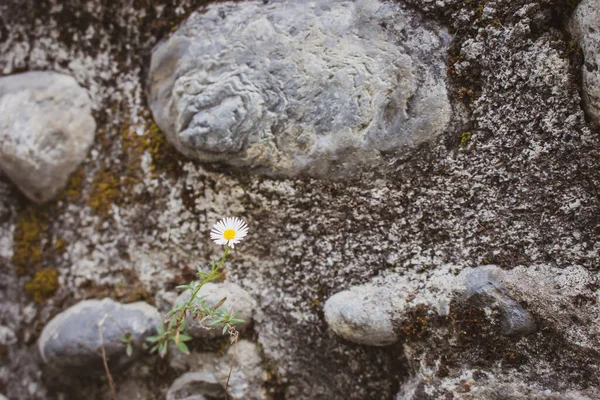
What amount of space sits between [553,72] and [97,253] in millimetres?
1483

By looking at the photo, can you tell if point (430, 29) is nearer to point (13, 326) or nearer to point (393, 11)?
point (393, 11)

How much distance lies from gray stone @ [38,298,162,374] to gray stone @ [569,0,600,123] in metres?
1.36

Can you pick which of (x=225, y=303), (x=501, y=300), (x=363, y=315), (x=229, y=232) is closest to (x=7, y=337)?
(x=225, y=303)

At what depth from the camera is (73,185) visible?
161 centimetres

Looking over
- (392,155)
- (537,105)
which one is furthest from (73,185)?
(537,105)

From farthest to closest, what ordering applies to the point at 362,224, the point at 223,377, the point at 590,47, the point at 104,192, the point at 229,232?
the point at 104,192 < the point at 223,377 < the point at 362,224 < the point at 229,232 < the point at 590,47

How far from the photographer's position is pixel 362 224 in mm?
1341

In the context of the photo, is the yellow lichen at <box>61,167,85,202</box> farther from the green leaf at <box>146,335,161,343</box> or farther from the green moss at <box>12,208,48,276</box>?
the green leaf at <box>146,335,161,343</box>

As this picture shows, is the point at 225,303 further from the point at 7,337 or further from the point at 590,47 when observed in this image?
the point at 590,47

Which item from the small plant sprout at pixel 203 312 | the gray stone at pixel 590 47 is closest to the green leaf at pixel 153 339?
the small plant sprout at pixel 203 312

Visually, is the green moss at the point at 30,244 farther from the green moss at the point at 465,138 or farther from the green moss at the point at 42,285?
the green moss at the point at 465,138

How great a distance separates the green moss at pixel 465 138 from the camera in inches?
48.9

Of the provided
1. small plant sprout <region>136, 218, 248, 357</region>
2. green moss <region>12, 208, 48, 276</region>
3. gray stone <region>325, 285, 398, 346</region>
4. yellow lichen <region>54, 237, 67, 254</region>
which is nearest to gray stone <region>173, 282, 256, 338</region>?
small plant sprout <region>136, 218, 248, 357</region>

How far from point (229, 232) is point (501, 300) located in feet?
2.36
